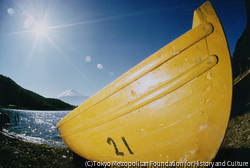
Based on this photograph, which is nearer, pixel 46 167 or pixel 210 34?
pixel 210 34

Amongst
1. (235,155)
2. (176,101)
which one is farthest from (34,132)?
(235,155)

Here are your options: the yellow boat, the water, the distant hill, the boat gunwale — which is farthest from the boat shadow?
the distant hill

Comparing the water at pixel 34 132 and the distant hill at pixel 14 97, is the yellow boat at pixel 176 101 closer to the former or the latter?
the water at pixel 34 132

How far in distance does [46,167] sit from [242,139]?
602 cm

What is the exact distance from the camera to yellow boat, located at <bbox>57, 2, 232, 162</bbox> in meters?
1.18

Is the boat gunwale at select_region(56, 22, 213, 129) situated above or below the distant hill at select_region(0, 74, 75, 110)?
below

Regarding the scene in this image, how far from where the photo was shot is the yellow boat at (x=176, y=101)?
118 cm

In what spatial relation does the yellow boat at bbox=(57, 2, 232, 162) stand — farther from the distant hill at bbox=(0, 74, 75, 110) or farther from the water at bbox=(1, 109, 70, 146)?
the distant hill at bbox=(0, 74, 75, 110)

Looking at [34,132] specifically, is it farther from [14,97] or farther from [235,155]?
[14,97]

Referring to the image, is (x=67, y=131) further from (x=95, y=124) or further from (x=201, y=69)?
(x=201, y=69)

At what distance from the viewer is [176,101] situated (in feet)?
4.31

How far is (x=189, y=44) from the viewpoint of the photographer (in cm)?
121

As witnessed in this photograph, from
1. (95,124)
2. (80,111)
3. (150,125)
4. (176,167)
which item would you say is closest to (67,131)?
(80,111)

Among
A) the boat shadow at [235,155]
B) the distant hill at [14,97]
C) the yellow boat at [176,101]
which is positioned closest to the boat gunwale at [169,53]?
the yellow boat at [176,101]
